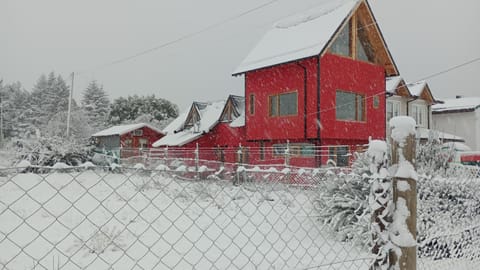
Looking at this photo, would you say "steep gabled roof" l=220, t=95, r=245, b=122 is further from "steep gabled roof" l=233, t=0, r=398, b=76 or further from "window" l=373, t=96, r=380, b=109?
"window" l=373, t=96, r=380, b=109

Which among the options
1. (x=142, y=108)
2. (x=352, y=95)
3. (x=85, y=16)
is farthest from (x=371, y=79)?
(x=142, y=108)

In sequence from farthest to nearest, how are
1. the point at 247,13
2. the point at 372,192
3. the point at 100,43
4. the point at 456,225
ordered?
the point at 100,43, the point at 247,13, the point at 456,225, the point at 372,192

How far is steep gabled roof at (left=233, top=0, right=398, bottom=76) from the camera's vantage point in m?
15.0

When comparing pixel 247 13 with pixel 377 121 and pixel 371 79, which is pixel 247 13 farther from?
pixel 377 121

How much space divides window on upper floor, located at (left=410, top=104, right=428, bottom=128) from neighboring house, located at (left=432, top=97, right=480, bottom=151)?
147 inches

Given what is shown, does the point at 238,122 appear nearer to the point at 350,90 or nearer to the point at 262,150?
the point at 262,150

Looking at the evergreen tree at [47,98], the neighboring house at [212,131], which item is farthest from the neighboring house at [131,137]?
the evergreen tree at [47,98]

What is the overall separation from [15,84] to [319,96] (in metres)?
44.9

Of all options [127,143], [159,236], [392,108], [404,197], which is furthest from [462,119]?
[404,197]

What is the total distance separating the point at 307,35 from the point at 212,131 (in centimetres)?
866

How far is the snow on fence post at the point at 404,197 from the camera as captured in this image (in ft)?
5.23

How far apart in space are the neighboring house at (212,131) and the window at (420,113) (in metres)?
9.52

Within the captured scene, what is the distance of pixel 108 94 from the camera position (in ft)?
181

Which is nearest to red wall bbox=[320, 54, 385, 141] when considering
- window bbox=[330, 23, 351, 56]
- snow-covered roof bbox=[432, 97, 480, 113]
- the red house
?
the red house
